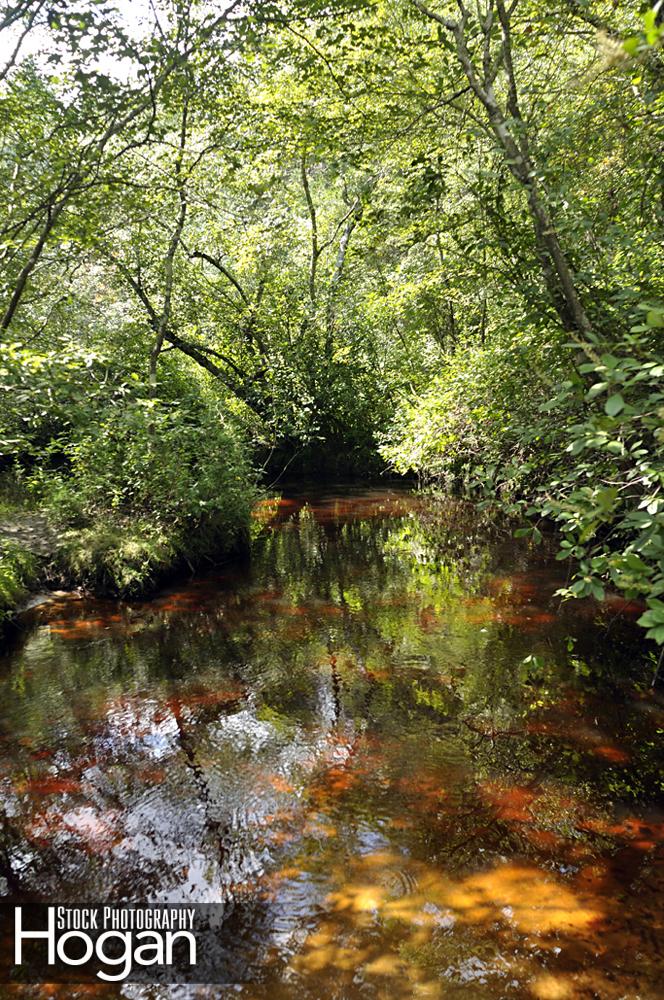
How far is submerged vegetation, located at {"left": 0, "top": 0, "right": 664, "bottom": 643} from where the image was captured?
17.4ft

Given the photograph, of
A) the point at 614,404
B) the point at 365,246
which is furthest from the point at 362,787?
the point at 365,246

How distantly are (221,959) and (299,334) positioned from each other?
1845 cm

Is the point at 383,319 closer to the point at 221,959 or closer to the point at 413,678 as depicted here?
the point at 413,678

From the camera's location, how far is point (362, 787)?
4.90 meters

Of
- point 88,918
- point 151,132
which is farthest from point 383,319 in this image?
point 88,918

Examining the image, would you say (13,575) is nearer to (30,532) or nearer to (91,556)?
(91,556)

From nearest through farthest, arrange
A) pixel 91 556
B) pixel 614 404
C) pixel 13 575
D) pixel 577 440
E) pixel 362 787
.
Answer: pixel 614 404 < pixel 577 440 < pixel 362 787 < pixel 13 575 < pixel 91 556

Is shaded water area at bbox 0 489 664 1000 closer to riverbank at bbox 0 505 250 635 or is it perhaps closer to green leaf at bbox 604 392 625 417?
riverbank at bbox 0 505 250 635

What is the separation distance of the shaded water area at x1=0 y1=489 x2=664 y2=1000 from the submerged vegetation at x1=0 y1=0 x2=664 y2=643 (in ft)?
5.76

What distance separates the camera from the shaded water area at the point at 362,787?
3467 millimetres

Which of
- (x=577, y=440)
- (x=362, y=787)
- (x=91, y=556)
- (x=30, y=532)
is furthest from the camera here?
(x=30, y=532)

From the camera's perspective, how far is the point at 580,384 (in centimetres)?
365

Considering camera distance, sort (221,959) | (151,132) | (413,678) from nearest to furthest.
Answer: (221,959), (413,678), (151,132)

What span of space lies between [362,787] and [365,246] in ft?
25.9
